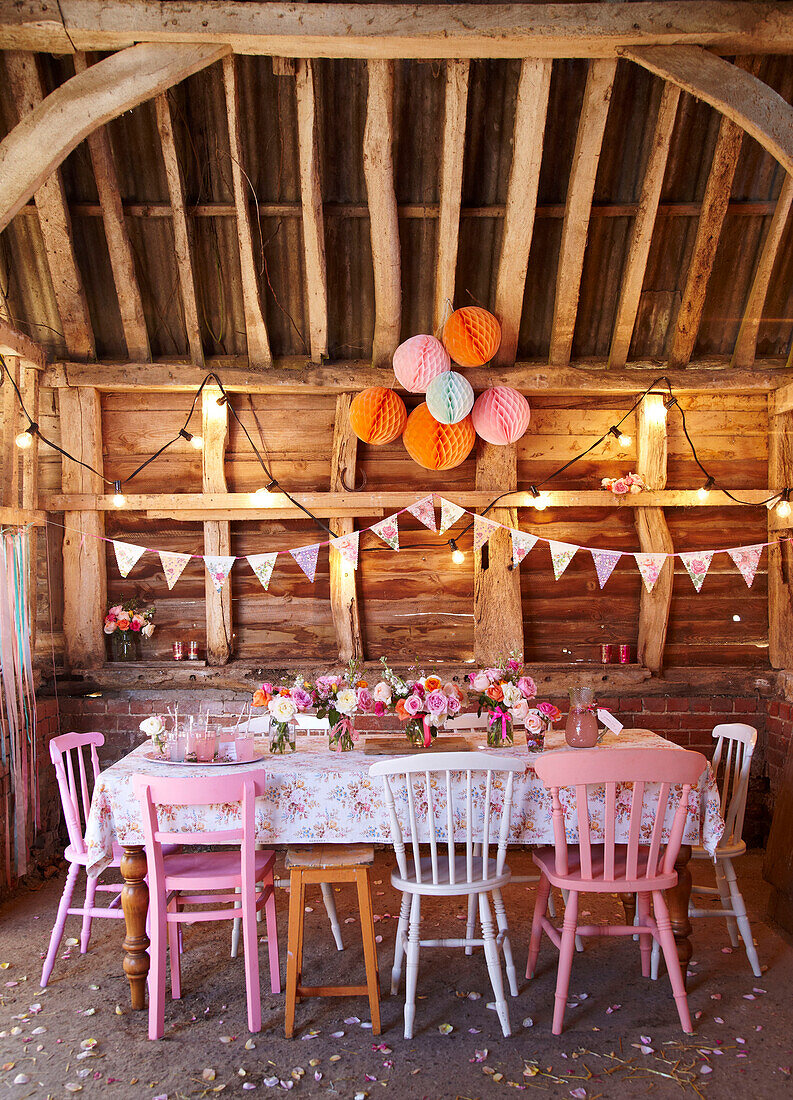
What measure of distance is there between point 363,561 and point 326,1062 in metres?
3.06

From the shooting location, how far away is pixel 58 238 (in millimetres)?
4676

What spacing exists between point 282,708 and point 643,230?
10.6 feet

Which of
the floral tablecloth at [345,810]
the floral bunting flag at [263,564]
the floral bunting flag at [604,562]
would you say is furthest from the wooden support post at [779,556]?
the floral bunting flag at [263,564]

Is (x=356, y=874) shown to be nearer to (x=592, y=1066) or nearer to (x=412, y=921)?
(x=412, y=921)

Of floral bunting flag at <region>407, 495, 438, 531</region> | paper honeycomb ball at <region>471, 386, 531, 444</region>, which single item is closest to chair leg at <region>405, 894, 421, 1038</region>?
floral bunting flag at <region>407, 495, 438, 531</region>

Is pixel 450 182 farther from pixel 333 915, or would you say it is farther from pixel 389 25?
pixel 333 915

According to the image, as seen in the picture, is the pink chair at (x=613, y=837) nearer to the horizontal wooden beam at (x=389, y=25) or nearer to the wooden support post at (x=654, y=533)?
the wooden support post at (x=654, y=533)

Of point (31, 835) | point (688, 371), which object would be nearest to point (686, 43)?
point (688, 371)

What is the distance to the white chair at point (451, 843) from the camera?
288 cm

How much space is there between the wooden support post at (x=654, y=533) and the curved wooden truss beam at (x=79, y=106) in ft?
10.3

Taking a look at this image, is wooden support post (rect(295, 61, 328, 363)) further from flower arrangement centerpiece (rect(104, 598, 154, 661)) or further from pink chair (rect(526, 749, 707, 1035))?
pink chair (rect(526, 749, 707, 1035))

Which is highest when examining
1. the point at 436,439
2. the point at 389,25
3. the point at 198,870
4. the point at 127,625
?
the point at 389,25

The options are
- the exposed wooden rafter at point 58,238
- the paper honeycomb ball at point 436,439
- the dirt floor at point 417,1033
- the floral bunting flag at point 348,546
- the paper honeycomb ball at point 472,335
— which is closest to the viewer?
the dirt floor at point 417,1033

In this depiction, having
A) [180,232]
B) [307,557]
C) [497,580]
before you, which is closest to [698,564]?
[497,580]
